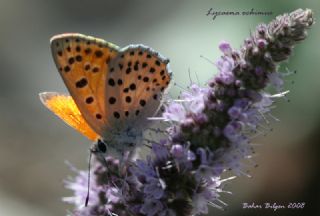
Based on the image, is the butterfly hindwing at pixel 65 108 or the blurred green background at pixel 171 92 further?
the blurred green background at pixel 171 92

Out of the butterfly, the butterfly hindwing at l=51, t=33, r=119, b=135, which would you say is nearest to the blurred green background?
the butterfly

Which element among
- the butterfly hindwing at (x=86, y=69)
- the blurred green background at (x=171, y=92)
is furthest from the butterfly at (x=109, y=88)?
the blurred green background at (x=171, y=92)

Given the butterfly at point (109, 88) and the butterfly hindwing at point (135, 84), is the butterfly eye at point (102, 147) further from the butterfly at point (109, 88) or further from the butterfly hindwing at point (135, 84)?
the butterfly hindwing at point (135, 84)

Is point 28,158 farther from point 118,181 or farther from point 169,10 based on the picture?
point 118,181

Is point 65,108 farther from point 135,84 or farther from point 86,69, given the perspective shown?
point 135,84

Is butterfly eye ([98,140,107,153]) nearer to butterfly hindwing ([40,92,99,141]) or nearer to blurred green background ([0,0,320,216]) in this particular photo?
butterfly hindwing ([40,92,99,141])

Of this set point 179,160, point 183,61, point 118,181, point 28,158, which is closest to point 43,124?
point 28,158
